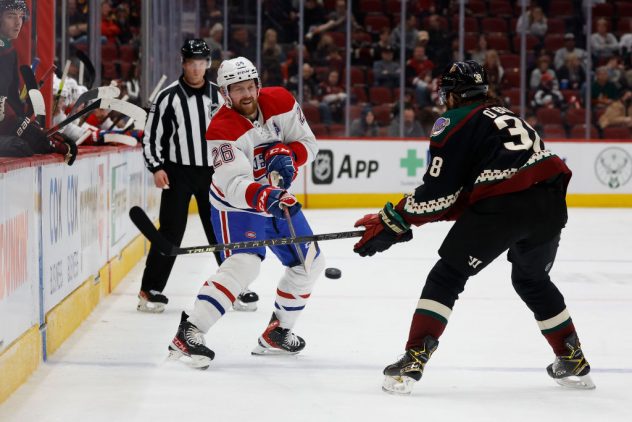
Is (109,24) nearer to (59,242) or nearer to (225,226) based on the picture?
(59,242)

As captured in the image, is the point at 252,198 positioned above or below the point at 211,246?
above

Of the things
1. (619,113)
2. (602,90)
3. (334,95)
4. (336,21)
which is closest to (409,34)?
(336,21)

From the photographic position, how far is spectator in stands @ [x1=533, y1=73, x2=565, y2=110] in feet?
39.2

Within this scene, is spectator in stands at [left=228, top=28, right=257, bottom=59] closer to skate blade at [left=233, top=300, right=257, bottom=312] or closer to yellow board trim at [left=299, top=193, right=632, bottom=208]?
yellow board trim at [left=299, top=193, right=632, bottom=208]

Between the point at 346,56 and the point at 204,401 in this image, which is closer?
the point at 204,401

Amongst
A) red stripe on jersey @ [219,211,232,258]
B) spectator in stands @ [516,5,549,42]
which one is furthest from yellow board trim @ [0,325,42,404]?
spectator in stands @ [516,5,549,42]

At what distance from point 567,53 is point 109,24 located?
5819 mm

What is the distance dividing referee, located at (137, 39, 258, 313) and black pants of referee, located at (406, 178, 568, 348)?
1.88m

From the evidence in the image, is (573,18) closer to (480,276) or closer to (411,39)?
(411,39)

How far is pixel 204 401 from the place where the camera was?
3271 millimetres

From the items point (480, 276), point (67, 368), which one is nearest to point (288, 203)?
point (67, 368)

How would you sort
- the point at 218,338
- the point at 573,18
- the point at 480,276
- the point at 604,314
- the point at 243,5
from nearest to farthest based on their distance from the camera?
the point at 218,338
the point at 604,314
the point at 480,276
the point at 243,5
the point at 573,18

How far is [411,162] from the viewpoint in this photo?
427 inches

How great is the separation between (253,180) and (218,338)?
89cm
